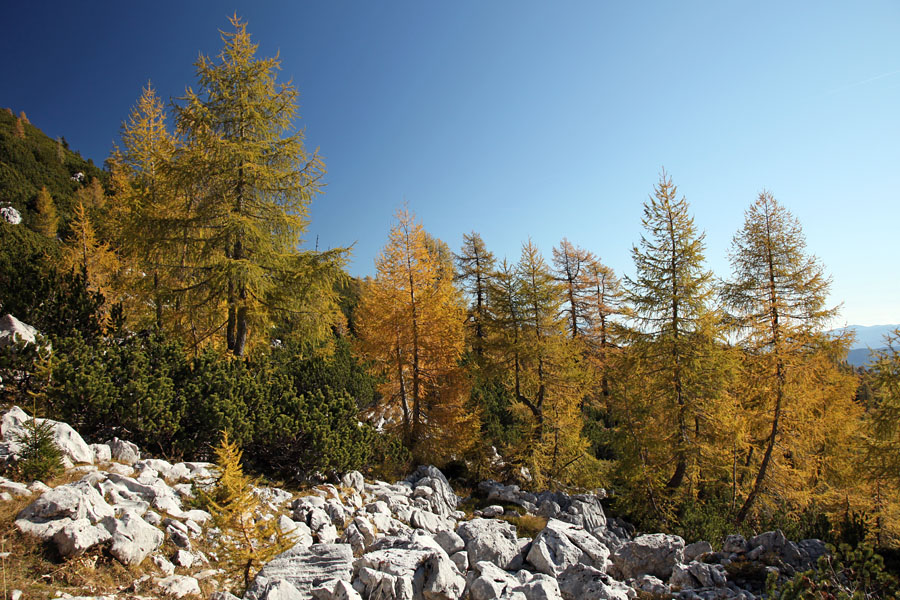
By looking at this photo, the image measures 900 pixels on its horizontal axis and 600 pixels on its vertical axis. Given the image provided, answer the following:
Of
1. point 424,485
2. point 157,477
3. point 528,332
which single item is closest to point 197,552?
point 157,477

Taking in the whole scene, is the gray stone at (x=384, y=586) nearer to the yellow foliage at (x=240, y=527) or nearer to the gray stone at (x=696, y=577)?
the yellow foliage at (x=240, y=527)

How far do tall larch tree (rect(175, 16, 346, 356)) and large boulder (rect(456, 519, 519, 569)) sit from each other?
6.23m

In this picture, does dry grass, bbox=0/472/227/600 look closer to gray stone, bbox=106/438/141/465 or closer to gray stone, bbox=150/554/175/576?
gray stone, bbox=150/554/175/576

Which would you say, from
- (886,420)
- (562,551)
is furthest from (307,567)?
(886,420)

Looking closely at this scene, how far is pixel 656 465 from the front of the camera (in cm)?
1159

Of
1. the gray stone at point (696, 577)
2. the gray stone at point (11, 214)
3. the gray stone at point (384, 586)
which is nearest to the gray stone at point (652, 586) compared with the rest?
the gray stone at point (696, 577)

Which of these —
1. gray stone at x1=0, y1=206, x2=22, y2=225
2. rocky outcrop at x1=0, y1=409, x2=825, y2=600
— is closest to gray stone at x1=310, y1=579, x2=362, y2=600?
rocky outcrop at x1=0, y1=409, x2=825, y2=600

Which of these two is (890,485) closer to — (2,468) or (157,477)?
(157,477)

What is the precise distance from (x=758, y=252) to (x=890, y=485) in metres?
6.99

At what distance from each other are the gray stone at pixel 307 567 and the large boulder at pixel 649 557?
5096mm

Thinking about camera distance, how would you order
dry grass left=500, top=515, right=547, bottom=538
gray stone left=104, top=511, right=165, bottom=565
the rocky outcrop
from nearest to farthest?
gray stone left=104, top=511, right=165, bottom=565
the rocky outcrop
dry grass left=500, top=515, right=547, bottom=538

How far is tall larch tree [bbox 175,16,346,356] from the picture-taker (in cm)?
984

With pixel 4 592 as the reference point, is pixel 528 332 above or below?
above

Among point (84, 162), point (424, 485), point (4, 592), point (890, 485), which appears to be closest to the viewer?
point (4, 592)
